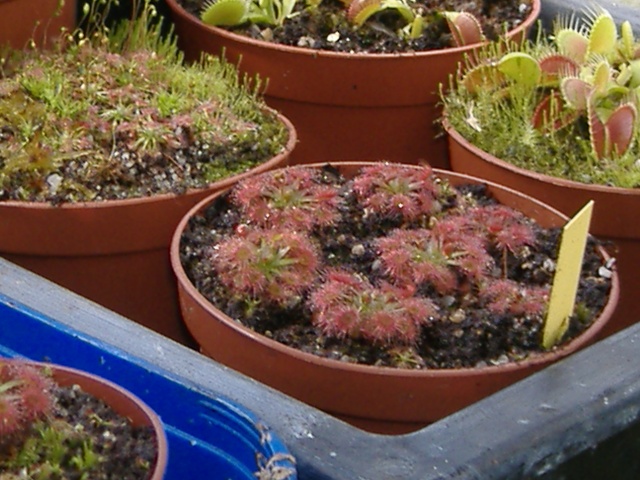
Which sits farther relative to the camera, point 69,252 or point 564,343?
point 69,252

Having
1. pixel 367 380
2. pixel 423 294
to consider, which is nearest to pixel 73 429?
pixel 367 380

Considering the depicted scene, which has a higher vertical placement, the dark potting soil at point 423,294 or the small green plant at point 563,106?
the small green plant at point 563,106

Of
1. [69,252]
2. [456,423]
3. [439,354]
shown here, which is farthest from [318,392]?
[69,252]

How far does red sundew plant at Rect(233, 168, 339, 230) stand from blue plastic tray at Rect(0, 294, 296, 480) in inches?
20.6

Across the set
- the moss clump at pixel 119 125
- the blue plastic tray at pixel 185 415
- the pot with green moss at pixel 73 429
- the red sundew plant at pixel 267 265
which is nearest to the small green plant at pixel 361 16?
the moss clump at pixel 119 125

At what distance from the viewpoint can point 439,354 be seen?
1736mm

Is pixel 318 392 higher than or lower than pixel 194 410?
lower

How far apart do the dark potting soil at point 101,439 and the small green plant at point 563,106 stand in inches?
47.5

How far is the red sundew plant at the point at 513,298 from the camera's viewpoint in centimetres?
179

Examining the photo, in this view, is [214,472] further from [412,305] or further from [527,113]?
[527,113]

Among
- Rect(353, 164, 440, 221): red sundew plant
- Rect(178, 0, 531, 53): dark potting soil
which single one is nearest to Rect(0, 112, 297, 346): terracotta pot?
Rect(353, 164, 440, 221): red sundew plant

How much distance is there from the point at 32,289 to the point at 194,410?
16.1 inches

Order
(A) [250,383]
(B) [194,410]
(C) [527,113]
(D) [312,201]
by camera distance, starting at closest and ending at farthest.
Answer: (B) [194,410], (A) [250,383], (D) [312,201], (C) [527,113]

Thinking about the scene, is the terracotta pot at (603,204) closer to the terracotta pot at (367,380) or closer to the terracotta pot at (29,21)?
the terracotta pot at (367,380)
